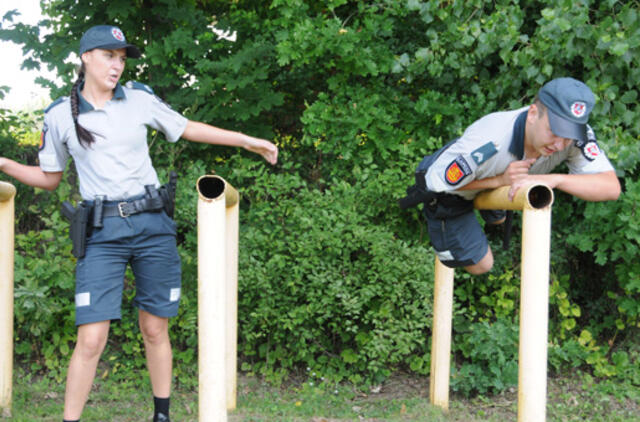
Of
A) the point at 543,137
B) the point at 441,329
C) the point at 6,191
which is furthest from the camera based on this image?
the point at 441,329

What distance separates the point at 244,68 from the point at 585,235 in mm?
2800

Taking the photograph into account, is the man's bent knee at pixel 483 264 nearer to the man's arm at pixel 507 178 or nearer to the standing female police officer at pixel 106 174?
the man's arm at pixel 507 178

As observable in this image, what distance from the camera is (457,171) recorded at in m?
3.05

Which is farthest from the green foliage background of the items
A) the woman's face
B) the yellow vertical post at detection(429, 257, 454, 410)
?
the woman's face

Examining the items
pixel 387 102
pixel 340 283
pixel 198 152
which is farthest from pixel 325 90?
pixel 340 283

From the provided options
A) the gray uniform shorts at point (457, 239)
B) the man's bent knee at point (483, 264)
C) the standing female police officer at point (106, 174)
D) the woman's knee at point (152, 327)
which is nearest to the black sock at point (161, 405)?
the woman's knee at point (152, 327)

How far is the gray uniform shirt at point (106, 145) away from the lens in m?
2.84

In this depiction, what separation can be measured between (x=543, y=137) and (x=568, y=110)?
167mm

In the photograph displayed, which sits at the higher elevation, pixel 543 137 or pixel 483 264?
pixel 543 137

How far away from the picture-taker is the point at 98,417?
371 cm

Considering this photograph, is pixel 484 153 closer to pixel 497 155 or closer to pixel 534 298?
pixel 497 155

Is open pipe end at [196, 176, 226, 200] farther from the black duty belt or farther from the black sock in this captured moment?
the black sock

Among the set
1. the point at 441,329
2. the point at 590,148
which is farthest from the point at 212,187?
the point at 441,329

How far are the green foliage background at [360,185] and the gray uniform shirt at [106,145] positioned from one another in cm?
153
